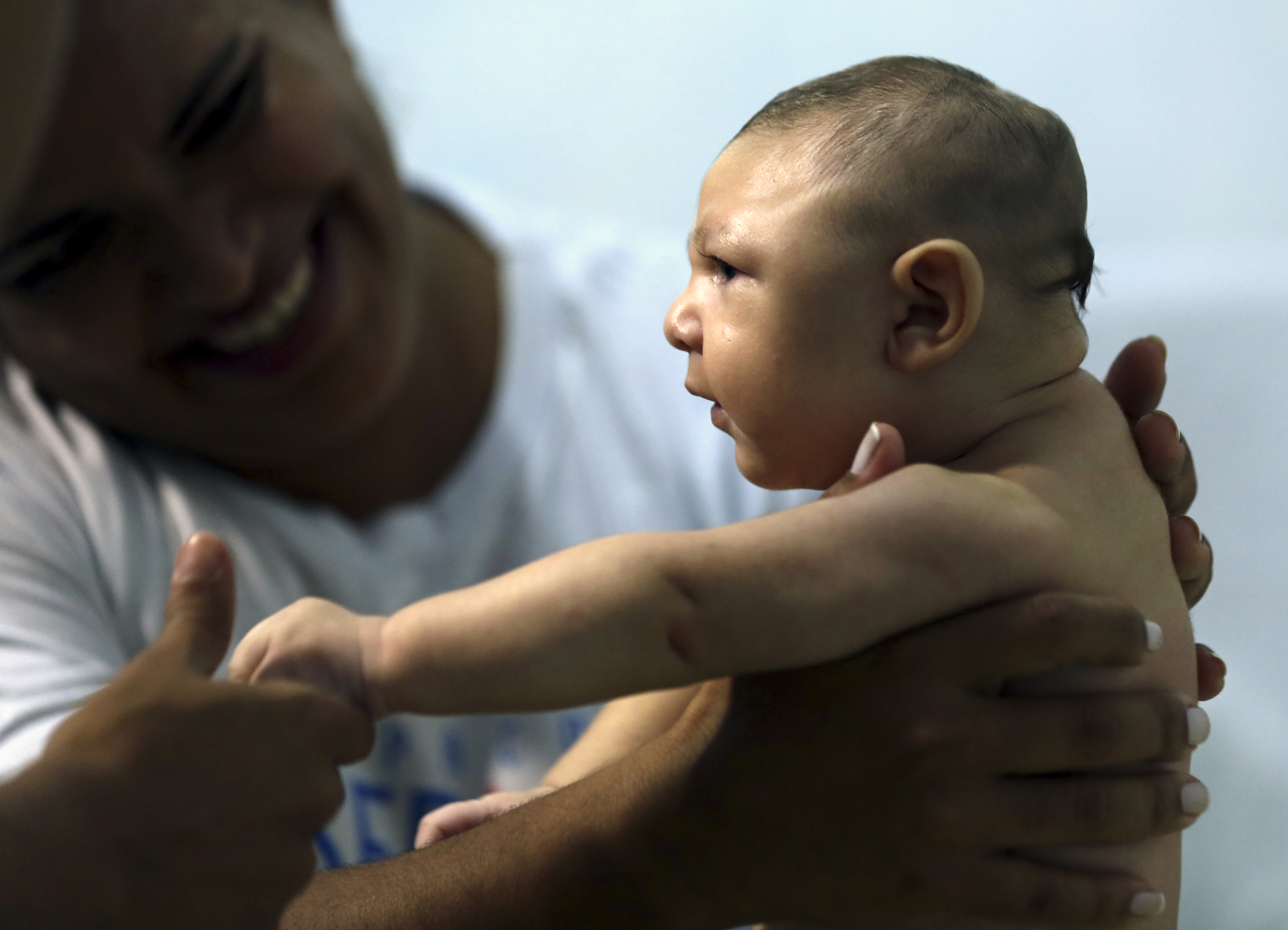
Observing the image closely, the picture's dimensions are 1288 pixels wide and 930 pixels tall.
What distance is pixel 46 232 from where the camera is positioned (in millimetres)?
789

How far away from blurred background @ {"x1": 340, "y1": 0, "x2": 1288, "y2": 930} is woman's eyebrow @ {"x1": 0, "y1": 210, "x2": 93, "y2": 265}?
0.42 metres

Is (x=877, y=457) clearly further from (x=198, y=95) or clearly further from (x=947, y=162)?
(x=198, y=95)

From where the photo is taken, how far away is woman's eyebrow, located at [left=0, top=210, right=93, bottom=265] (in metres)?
0.78

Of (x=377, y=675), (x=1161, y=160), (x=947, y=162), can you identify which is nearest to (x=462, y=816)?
(x=377, y=675)

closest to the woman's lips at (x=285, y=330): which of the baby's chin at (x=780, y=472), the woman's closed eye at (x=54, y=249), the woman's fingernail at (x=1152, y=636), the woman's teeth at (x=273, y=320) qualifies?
the woman's teeth at (x=273, y=320)

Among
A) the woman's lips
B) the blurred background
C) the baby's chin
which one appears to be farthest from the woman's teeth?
the baby's chin

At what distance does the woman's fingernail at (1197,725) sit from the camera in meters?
0.51

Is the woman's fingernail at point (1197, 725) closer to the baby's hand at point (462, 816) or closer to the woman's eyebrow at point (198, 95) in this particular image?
the baby's hand at point (462, 816)

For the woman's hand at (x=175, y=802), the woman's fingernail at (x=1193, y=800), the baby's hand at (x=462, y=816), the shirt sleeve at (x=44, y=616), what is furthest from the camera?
the shirt sleeve at (x=44, y=616)

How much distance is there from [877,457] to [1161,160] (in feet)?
2.33

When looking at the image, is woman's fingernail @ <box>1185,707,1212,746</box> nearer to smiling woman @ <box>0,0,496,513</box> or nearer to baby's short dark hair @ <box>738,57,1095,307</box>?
baby's short dark hair @ <box>738,57,1095,307</box>

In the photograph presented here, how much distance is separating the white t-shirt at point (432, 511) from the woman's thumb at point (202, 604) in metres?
0.33

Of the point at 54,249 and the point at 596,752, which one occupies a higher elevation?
the point at 54,249

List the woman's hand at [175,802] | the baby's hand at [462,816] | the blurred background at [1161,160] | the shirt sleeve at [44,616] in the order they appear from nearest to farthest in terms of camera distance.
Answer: the woman's hand at [175,802]
the baby's hand at [462,816]
the shirt sleeve at [44,616]
the blurred background at [1161,160]
